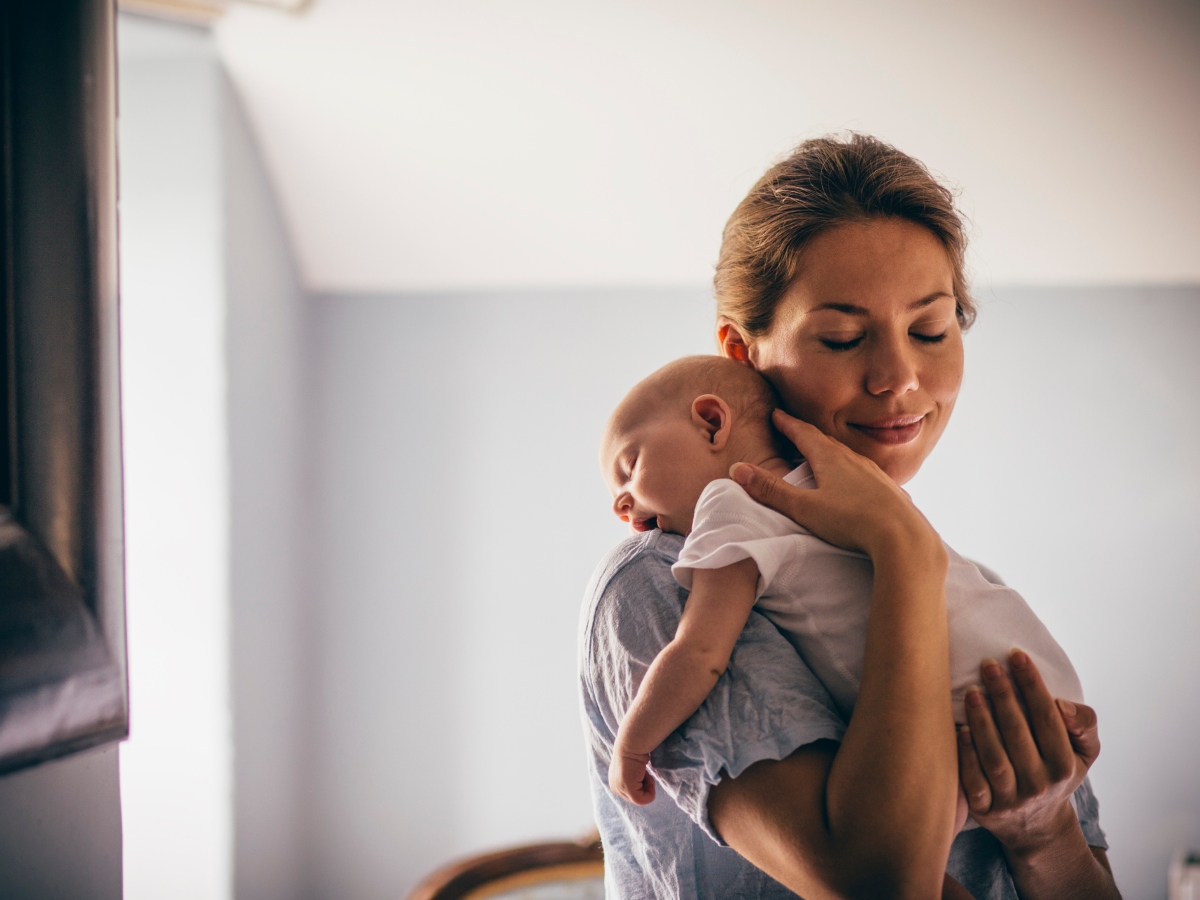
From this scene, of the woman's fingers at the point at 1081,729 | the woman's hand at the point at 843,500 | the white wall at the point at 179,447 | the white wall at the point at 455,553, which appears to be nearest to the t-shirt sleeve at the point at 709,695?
the woman's hand at the point at 843,500

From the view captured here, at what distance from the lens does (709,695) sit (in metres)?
0.70

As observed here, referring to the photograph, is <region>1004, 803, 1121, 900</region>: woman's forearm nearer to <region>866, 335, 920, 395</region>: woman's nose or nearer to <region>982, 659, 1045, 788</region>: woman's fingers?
<region>982, 659, 1045, 788</region>: woman's fingers

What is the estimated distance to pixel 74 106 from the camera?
54 centimetres

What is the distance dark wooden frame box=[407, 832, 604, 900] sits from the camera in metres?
2.43

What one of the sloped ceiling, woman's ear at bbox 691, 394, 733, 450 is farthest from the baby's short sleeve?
the sloped ceiling

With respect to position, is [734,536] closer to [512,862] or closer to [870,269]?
[870,269]

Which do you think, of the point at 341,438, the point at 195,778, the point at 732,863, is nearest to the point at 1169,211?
the point at 732,863

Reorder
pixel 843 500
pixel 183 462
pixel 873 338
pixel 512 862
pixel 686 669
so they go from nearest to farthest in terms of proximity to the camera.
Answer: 1. pixel 686 669
2. pixel 843 500
3. pixel 873 338
4. pixel 183 462
5. pixel 512 862

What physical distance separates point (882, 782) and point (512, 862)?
2177mm

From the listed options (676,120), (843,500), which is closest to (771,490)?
(843,500)

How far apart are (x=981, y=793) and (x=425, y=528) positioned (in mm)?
2315

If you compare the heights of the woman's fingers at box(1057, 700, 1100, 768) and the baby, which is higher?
the baby

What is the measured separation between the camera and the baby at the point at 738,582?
0.69 m

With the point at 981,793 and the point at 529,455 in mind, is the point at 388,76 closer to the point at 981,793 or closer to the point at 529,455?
the point at 529,455
